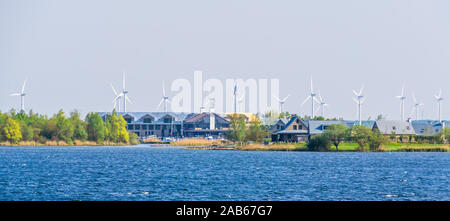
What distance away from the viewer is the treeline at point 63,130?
6644 inches

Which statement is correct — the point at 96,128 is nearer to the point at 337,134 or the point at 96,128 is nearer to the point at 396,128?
the point at 337,134

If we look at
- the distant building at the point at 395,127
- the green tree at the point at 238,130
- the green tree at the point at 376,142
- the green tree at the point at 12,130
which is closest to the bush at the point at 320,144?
the green tree at the point at 376,142

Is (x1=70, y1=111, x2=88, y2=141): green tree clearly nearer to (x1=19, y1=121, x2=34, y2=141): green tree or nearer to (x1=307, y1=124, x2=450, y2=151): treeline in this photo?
(x1=19, y1=121, x2=34, y2=141): green tree

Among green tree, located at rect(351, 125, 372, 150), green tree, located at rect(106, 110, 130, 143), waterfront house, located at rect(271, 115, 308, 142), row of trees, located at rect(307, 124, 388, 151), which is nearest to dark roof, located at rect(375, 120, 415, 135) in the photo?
waterfront house, located at rect(271, 115, 308, 142)

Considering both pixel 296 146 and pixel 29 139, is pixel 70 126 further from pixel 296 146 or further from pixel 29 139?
pixel 296 146

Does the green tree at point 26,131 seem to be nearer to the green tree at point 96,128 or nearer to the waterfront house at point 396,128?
the green tree at point 96,128

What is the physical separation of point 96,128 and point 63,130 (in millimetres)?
8526

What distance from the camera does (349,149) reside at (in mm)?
124125

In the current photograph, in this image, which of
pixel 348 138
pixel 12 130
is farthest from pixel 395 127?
pixel 12 130

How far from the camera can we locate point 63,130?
559ft

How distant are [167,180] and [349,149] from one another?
73148 mm

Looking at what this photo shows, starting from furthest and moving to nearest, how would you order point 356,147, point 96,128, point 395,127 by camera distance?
1. point 96,128
2. point 395,127
3. point 356,147
